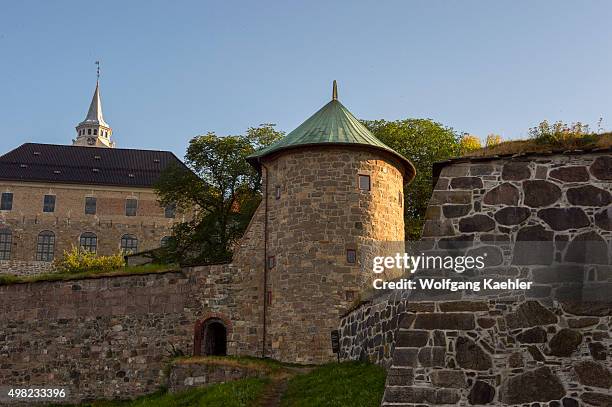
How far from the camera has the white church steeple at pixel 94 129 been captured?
343 feet

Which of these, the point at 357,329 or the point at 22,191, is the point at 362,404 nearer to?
the point at 357,329

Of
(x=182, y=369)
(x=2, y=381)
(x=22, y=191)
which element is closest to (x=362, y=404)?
(x=182, y=369)

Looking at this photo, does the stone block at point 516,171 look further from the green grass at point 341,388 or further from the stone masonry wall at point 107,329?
the stone masonry wall at point 107,329

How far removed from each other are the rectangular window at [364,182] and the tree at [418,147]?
30.1ft


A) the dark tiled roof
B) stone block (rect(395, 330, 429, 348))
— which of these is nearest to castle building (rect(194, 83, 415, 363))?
stone block (rect(395, 330, 429, 348))

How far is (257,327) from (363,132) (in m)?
7.82

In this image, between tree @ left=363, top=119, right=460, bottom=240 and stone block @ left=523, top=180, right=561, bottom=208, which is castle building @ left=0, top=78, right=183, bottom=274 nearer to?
tree @ left=363, top=119, right=460, bottom=240

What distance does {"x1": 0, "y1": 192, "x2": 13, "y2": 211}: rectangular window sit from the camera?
62.9 m

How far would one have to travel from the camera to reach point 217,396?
64.4 ft

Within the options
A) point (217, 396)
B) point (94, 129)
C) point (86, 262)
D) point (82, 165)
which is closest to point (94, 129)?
point (94, 129)

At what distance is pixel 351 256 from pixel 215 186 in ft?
60.6

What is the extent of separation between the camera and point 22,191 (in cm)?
6353

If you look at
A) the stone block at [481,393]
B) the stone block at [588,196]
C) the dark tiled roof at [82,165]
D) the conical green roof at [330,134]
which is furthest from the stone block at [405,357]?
the dark tiled roof at [82,165]

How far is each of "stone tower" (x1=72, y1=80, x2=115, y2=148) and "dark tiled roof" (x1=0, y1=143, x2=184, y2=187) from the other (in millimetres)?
35045
